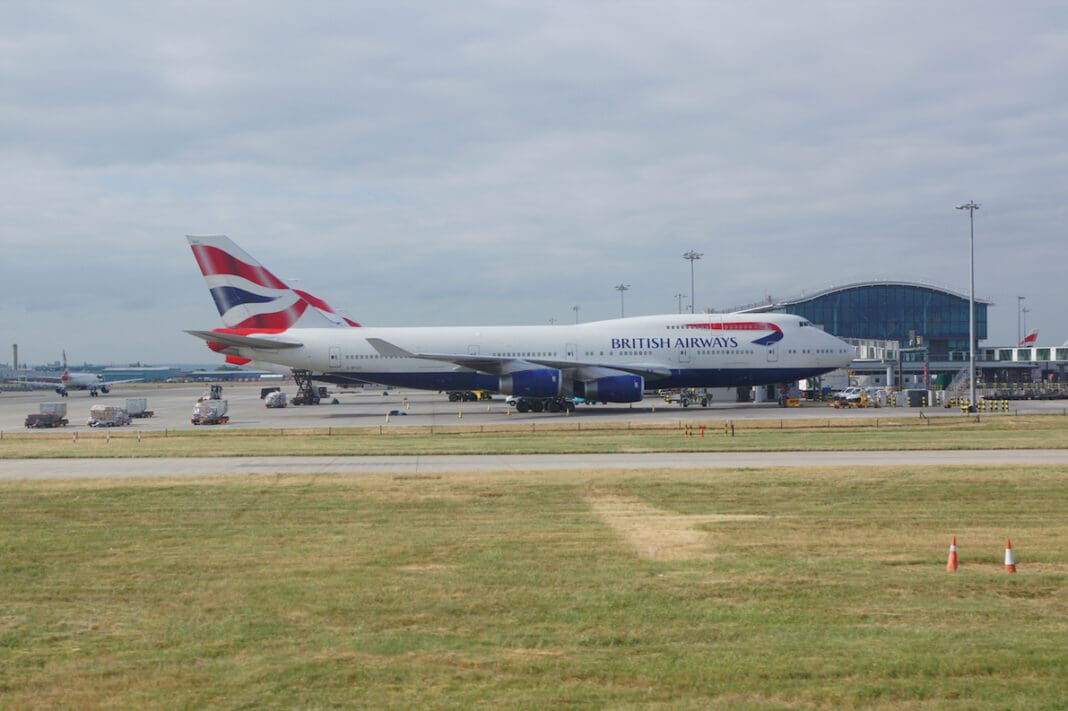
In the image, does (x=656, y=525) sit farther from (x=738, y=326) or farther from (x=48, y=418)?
(x=48, y=418)

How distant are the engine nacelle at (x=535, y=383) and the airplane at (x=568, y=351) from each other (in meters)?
0.98

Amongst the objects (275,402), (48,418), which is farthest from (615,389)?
(48,418)

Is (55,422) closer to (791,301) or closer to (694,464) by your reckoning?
(694,464)

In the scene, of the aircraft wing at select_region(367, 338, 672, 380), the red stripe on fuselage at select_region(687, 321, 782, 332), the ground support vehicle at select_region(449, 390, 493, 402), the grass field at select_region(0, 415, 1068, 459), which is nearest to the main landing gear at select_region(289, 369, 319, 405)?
the ground support vehicle at select_region(449, 390, 493, 402)

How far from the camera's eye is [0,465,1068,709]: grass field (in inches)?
366

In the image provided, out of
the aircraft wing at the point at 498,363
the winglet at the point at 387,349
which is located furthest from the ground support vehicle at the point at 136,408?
the aircraft wing at the point at 498,363

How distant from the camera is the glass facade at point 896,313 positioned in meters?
114

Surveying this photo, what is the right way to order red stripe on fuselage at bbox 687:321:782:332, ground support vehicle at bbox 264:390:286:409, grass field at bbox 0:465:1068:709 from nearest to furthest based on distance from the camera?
grass field at bbox 0:465:1068:709 → red stripe on fuselage at bbox 687:321:782:332 → ground support vehicle at bbox 264:390:286:409

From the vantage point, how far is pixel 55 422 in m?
55.1

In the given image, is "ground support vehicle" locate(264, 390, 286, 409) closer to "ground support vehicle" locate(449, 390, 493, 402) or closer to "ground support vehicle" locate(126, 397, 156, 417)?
"ground support vehicle" locate(126, 397, 156, 417)

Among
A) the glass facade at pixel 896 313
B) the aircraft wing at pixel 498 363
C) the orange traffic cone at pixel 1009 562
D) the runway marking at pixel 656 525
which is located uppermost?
the glass facade at pixel 896 313

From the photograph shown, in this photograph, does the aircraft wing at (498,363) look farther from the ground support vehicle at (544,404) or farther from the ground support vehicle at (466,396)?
the ground support vehicle at (466,396)

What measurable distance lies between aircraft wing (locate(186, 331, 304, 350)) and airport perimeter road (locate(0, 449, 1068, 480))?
28.4 meters

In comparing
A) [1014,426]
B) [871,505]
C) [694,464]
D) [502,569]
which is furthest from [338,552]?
[1014,426]
